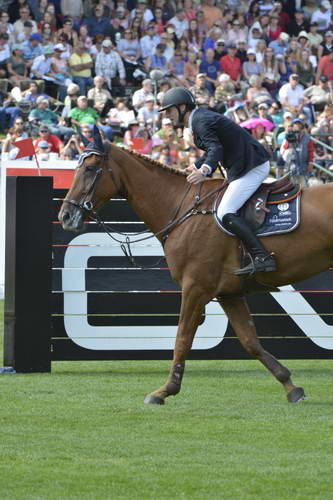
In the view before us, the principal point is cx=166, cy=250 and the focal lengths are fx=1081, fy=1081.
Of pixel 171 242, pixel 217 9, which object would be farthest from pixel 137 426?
pixel 217 9

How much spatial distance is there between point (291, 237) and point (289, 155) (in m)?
13.0

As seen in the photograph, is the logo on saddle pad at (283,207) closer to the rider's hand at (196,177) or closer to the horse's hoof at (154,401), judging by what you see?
the rider's hand at (196,177)

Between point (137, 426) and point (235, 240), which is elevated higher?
point (235, 240)

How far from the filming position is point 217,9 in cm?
3097

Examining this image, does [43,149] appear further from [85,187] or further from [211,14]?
[211,14]

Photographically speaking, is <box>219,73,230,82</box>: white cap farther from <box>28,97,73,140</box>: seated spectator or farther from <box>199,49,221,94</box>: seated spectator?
<box>28,97,73,140</box>: seated spectator

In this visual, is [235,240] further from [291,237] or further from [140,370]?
[140,370]

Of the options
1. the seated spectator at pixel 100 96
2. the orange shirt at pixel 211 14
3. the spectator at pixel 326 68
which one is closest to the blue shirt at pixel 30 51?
the seated spectator at pixel 100 96

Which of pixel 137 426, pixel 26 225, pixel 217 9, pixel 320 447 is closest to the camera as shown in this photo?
pixel 320 447

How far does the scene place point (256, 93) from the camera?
2700 centimetres

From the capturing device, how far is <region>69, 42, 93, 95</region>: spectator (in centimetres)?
2609

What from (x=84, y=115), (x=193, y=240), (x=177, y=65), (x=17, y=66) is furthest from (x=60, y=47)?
(x=193, y=240)

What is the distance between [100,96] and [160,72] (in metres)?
1.87

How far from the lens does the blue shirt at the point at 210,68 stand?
2840 centimetres
